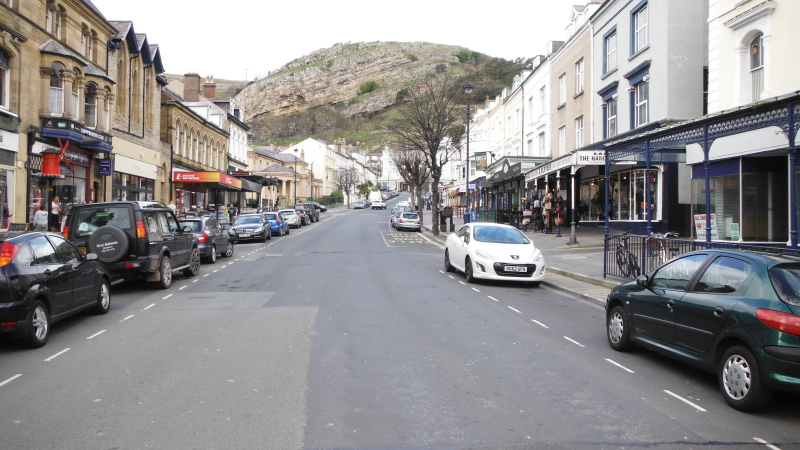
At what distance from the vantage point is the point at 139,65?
102ft

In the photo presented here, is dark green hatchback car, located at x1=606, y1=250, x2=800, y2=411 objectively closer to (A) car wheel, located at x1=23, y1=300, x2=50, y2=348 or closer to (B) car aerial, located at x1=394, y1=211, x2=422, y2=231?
(A) car wheel, located at x1=23, y1=300, x2=50, y2=348

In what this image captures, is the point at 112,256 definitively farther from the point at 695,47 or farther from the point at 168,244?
the point at 695,47

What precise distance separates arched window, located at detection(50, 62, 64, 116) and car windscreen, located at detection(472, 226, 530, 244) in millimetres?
16933

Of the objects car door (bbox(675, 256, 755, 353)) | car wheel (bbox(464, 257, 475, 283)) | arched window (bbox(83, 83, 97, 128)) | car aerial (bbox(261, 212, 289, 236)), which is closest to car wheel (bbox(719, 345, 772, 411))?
car door (bbox(675, 256, 755, 353))

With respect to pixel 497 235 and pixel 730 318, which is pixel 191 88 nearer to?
pixel 497 235

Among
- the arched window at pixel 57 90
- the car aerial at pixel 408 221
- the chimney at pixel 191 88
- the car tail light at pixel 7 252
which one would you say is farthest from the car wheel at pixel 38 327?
the chimney at pixel 191 88

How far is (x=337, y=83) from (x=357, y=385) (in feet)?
622

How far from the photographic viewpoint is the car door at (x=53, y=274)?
775cm

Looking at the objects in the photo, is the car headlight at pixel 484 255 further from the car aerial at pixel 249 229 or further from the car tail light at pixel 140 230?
the car aerial at pixel 249 229

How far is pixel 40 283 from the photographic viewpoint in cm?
750

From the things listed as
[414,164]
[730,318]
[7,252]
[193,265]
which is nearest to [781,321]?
[730,318]

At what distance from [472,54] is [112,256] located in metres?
190

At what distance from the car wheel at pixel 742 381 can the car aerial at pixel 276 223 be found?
96.4 feet

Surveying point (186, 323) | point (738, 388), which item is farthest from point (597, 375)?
point (186, 323)
